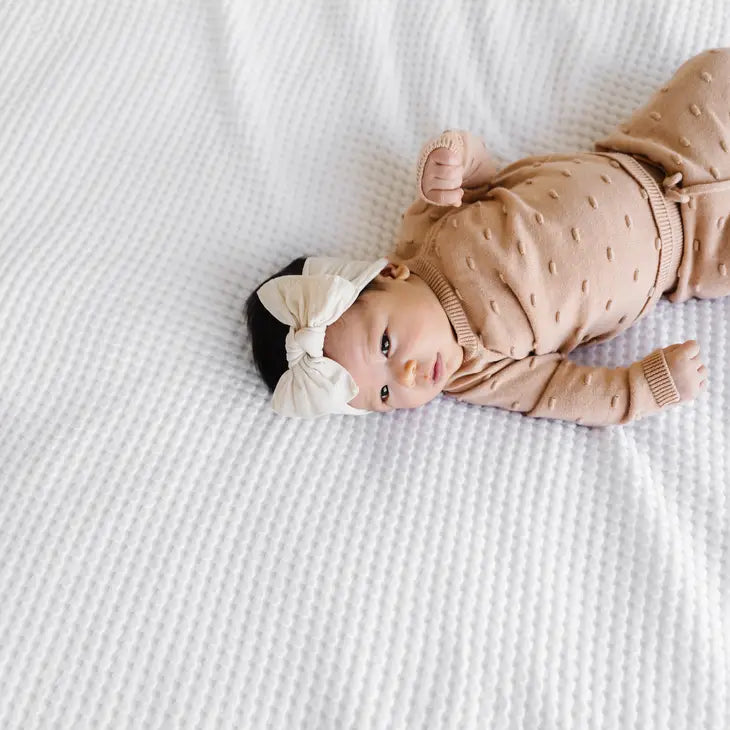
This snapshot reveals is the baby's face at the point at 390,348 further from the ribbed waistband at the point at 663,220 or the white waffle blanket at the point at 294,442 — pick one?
the ribbed waistband at the point at 663,220

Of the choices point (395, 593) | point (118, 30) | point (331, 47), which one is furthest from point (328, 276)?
point (118, 30)

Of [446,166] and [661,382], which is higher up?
[446,166]

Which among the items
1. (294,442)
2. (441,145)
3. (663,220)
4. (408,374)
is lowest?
(294,442)

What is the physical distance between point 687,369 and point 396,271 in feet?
1.46

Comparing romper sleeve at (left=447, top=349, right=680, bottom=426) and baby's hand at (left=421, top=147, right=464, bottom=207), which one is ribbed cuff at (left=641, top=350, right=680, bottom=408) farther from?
baby's hand at (left=421, top=147, right=464, bottom=207)

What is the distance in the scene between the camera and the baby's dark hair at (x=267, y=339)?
1057mm

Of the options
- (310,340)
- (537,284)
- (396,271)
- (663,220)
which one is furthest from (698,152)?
(310,340)

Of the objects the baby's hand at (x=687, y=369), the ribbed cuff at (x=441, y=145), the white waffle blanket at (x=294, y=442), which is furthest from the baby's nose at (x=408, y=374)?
the baby's hand at (x=687, y=369)

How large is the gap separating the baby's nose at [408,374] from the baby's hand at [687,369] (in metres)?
0.37

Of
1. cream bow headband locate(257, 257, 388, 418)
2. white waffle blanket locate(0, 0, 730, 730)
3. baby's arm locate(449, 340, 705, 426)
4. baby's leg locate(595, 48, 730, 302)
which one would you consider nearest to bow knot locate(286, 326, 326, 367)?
cream bow headband locate(257, 257, 388, 418)

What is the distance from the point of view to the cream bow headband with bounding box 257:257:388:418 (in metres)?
0.99

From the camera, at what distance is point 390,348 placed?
103 cm

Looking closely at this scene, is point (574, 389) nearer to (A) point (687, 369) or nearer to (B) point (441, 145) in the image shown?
(A) point (687, 369)

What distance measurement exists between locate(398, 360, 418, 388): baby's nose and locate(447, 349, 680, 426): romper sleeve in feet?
0.42
